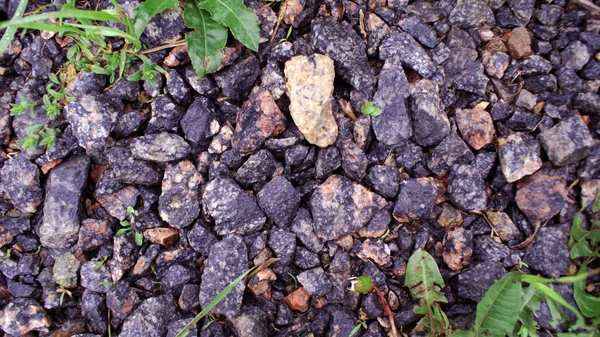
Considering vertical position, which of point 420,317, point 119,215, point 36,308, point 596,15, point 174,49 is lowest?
point 36,308

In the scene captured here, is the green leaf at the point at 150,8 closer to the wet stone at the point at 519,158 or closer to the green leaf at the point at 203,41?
the green leaf at the point at 203,41

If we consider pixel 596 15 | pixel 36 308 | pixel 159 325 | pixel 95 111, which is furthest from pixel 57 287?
pixel 596 15

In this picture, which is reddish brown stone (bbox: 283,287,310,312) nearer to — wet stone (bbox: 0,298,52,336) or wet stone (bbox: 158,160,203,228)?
wet stone (bbox: 158,160,203,228)

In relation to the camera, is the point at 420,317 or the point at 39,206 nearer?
the point at 420,317

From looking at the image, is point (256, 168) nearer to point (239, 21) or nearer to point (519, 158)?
point (239, 21)

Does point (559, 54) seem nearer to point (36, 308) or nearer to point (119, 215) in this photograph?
point (119, 215)

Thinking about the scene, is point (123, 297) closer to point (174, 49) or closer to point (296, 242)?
point (296, 242)

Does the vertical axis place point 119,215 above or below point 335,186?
below
